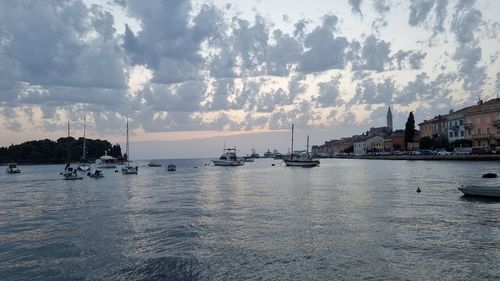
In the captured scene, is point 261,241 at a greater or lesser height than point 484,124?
lesser

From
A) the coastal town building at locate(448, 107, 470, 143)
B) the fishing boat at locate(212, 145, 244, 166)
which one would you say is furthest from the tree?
the fishing boat at locate(212, 145, 244, 166)

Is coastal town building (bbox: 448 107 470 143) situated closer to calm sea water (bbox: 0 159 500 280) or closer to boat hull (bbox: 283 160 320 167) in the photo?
boat hull (bbox: 283 160 320 167)

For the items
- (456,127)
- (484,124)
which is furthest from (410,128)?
(484,124)

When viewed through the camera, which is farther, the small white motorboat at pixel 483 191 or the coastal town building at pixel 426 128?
the coastal town building at pixel 426 128

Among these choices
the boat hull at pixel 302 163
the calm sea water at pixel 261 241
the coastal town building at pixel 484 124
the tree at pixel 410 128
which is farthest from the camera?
the tree at pixel 410 128

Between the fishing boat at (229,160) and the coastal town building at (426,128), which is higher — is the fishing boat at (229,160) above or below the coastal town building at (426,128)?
below

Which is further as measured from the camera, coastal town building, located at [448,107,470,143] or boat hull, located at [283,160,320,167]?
coastal town building, located at [448,107,470,143]

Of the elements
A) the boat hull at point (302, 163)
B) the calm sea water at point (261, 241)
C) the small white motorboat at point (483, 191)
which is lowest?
the calm sea water at point (261, 241)

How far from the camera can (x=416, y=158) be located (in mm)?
132625

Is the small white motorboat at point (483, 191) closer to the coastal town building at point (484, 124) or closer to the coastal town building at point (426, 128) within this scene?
the coastal town building at point (484, 124)

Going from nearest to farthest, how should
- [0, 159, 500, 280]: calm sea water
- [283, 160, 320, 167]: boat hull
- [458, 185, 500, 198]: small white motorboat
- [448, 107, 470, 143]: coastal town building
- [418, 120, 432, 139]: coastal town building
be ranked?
[0, 159, 500, 280]: calm sea water, [458, 185, 500, 198]: small white motorboat, [283, 160, 320, 167]: boat hull, [448, 107, 470, 143]: coastal town building, [418, 120, 432, 139]: coastal town building

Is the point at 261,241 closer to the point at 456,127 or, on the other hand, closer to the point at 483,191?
the point at 483,191

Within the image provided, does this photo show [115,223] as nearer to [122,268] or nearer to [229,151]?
[122,268]

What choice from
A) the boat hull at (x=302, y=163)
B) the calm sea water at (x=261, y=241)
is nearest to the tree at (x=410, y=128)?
the boat hull at (x=302, y=163)
